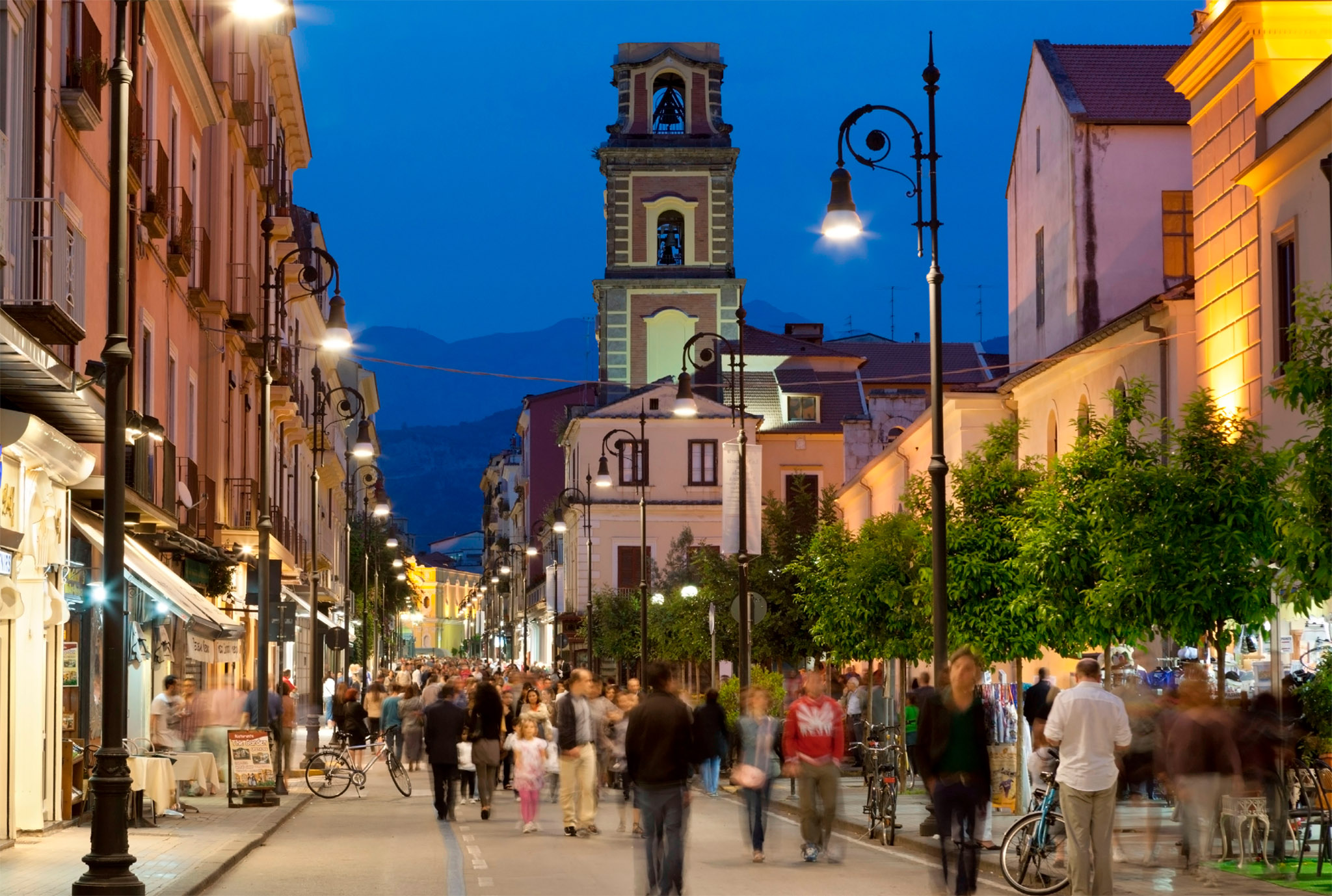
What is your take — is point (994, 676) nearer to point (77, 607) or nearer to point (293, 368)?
point (77, 607)

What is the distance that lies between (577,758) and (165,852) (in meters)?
5.70

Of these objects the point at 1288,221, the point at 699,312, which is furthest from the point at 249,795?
the point at 699,312

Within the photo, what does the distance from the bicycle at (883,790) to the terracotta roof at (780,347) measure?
67.0 metres

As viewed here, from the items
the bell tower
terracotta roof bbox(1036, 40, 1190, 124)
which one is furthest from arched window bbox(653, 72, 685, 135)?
terracotta roof bbox(1036, 40, 1190, 124)

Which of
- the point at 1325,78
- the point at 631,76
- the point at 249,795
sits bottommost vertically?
the point at 249,795

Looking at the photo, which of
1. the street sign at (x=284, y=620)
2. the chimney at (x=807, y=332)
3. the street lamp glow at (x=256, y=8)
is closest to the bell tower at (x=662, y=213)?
the chimney at (x=807, y=332)

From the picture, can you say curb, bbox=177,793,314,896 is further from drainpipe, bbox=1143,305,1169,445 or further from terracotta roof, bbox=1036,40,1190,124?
terracotta roof, bbox=1036,40,1190,124

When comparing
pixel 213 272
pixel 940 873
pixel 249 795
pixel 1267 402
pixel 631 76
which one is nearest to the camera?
pixel 940 873

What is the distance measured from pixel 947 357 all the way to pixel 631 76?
2027cm

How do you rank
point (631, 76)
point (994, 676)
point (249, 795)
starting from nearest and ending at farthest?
point (249, 795), point (994, 676), point (631, 76)

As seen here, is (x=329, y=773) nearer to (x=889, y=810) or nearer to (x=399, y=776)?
(x=399, y=776)

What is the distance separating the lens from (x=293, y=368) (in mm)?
54656

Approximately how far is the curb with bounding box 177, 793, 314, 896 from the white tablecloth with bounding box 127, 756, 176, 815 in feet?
4.33

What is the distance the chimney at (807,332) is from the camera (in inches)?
3957
